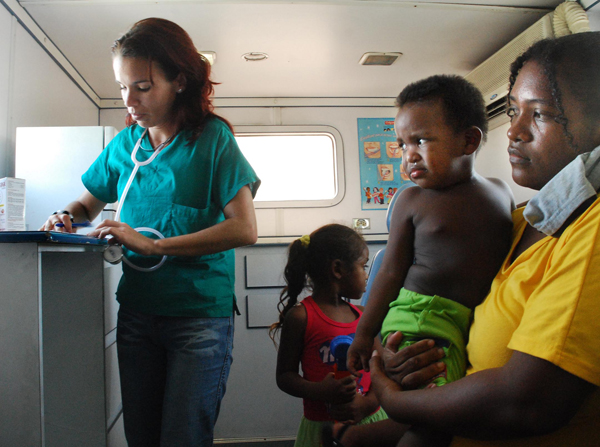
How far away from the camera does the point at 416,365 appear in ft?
2.67

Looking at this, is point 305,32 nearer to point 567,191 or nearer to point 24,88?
point 24,88

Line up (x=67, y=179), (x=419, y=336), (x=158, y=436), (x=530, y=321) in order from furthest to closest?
(x=67, y=179)
(x=158, y=436)
(x=419, y=336)
(x=530, y=321)

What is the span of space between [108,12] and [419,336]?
8.00ft

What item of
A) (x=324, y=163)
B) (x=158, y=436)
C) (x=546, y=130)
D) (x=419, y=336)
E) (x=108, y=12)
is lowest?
(x=158, y=436)

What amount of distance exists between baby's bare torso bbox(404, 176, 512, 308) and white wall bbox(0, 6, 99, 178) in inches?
83.3

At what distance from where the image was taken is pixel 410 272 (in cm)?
100

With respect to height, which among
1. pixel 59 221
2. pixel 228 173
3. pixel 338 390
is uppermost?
pixel 228 173

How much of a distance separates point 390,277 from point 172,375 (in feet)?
1.94

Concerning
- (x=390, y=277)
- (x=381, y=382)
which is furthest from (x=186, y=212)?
(x=381, y=382)

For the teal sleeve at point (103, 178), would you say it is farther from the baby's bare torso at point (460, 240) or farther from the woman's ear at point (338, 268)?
the baby's bare torso at point (460, 240)

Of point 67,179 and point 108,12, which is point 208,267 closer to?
point 67,179

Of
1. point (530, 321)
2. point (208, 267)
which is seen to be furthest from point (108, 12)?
point (530, 321)

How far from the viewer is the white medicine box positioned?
1.70 m

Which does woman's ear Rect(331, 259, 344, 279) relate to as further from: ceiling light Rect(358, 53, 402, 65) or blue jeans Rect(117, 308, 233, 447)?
ceiling light Rect(358, 53, 402, 65)
